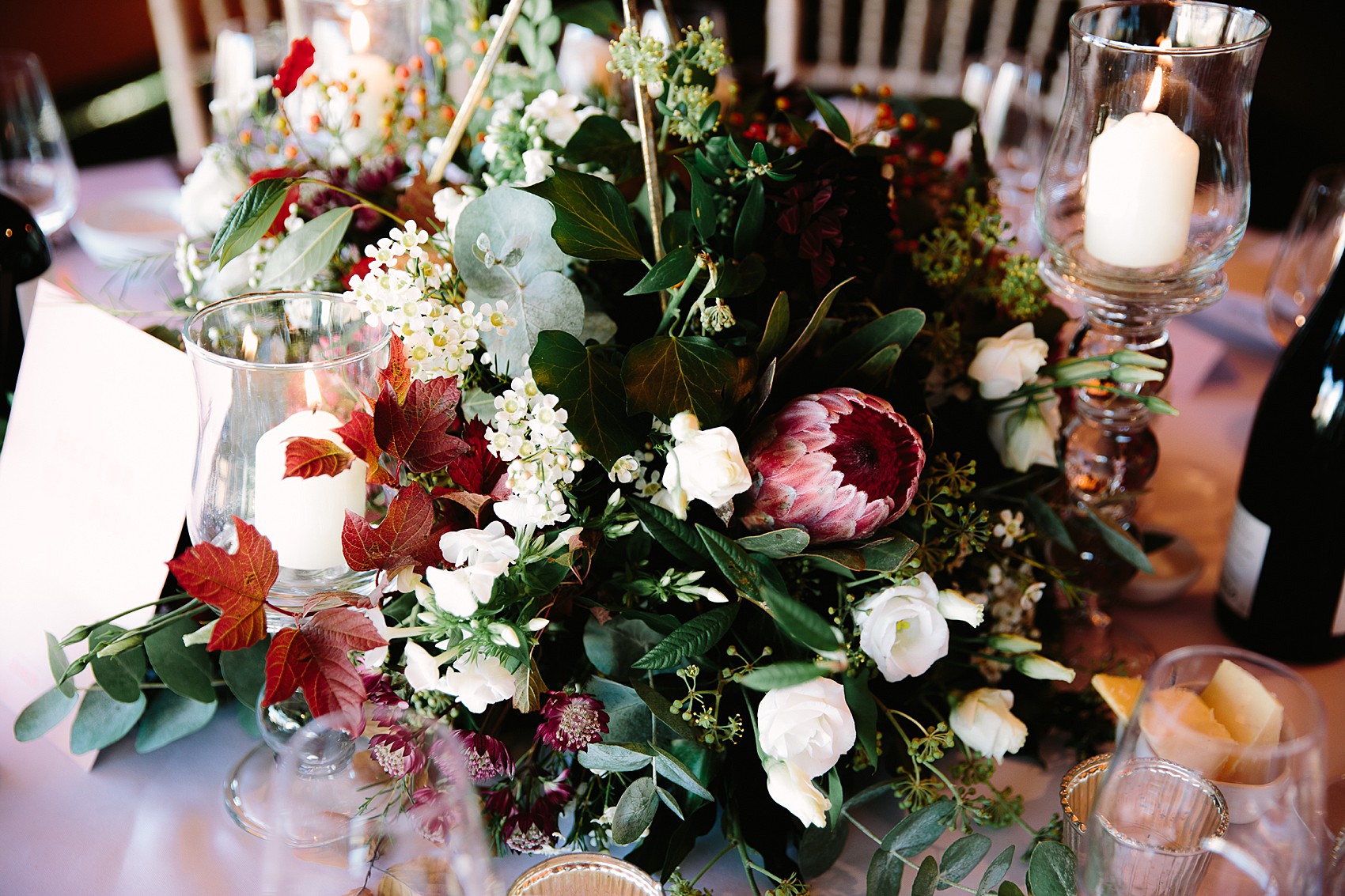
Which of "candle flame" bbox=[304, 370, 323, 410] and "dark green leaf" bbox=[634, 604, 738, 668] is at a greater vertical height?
"candle flame" bbox=[304, 370, 323, 410]

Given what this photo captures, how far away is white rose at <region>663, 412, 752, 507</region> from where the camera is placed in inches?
18.9

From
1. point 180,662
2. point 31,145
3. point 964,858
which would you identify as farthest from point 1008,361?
point 31,145

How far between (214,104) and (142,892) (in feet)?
2.01

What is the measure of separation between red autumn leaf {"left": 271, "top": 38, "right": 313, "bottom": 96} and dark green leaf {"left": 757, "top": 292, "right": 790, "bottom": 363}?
35 cm

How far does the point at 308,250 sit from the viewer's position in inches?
26.0

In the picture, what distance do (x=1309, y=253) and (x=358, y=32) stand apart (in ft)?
3.23

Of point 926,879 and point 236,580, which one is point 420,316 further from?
point 926,879

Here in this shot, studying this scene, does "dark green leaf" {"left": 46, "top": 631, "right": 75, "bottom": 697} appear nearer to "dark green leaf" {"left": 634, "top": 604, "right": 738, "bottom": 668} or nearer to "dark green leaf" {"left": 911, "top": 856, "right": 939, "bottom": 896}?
"dark green leaf" {"left": 634, "top": 604, "right": 738, "bottom": 668}

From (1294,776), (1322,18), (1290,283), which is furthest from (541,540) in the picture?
(1322,18)

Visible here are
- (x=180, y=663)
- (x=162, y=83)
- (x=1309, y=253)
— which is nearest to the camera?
(x=180, y=663)

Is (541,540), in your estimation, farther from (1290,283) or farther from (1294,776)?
(1290,283)

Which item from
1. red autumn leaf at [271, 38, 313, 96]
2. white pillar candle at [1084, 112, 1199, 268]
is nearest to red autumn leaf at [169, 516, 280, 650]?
red autumn leaf at [271, 38, 313, 96]

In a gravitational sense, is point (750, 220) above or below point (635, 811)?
above

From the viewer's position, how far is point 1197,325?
1146mm
